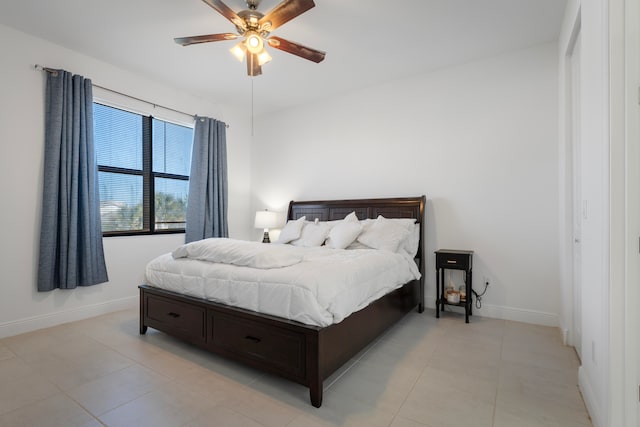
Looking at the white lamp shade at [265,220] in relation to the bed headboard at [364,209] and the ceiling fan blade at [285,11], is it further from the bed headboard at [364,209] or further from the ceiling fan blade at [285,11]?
the ceiling fan blade at [285,11]

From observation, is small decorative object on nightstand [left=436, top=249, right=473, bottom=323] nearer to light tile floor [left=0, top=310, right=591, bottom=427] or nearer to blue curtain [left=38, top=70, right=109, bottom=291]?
light tile floor [left=0, top=310, right=591, bottom=427]

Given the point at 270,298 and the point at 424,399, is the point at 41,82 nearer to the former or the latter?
the point at 270,298

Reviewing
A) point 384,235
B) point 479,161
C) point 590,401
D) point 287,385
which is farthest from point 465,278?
point 287,385

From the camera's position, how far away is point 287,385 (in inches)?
79.8

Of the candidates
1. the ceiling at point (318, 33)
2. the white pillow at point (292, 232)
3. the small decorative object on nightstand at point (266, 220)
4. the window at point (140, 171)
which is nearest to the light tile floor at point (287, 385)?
the window at point (140, 171)

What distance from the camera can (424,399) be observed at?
73.1 inches

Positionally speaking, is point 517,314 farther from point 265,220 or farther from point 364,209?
point 265,220

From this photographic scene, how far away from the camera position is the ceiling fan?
2.19 meters

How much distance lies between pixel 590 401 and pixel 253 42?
331 centimetres

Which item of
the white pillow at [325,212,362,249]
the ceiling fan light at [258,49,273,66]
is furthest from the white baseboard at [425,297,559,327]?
the ceiling fan light at [258,49,273,66]

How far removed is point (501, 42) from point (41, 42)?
4653mm

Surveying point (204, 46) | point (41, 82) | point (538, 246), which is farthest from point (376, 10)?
point (41, 82)

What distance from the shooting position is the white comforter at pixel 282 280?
6.30 feet

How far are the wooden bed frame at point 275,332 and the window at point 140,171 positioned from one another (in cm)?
146
